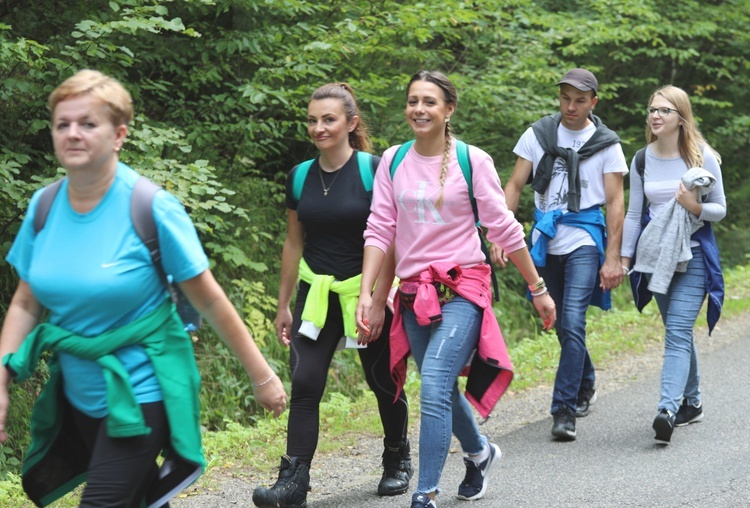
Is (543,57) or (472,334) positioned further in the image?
(543,57)

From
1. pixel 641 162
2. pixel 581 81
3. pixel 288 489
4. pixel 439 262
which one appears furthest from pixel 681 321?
pixel 288 489

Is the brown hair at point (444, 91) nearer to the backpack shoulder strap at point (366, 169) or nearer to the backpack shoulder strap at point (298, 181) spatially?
the backpack shoulder strap at point (366, 169)

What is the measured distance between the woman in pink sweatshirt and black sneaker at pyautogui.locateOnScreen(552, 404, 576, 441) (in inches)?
60.4

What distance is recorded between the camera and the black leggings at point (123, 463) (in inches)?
122

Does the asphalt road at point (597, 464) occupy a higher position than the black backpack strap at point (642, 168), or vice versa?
the black backpack strap at point (642, 168)

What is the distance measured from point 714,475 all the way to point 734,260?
36.3ft

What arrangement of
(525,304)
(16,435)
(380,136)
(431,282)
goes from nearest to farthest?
(431,282) → (16,435) → (380,136) → (525,304)

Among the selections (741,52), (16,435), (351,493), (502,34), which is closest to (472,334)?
(351,493)

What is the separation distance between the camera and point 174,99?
866 centimetres

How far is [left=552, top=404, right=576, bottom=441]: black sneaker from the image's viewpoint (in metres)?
6.36

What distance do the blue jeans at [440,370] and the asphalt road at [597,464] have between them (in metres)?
0.58

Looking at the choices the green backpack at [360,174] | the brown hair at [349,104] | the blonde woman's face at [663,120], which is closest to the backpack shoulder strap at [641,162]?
the blonde woman's face at [663,120]

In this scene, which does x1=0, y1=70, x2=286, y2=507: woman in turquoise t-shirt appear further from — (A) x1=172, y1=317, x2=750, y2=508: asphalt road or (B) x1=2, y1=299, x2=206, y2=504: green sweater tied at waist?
(A) x1=172, y1=317, x2=750, y2=508: asphalt road

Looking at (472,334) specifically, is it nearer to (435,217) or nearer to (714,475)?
(435,217)
